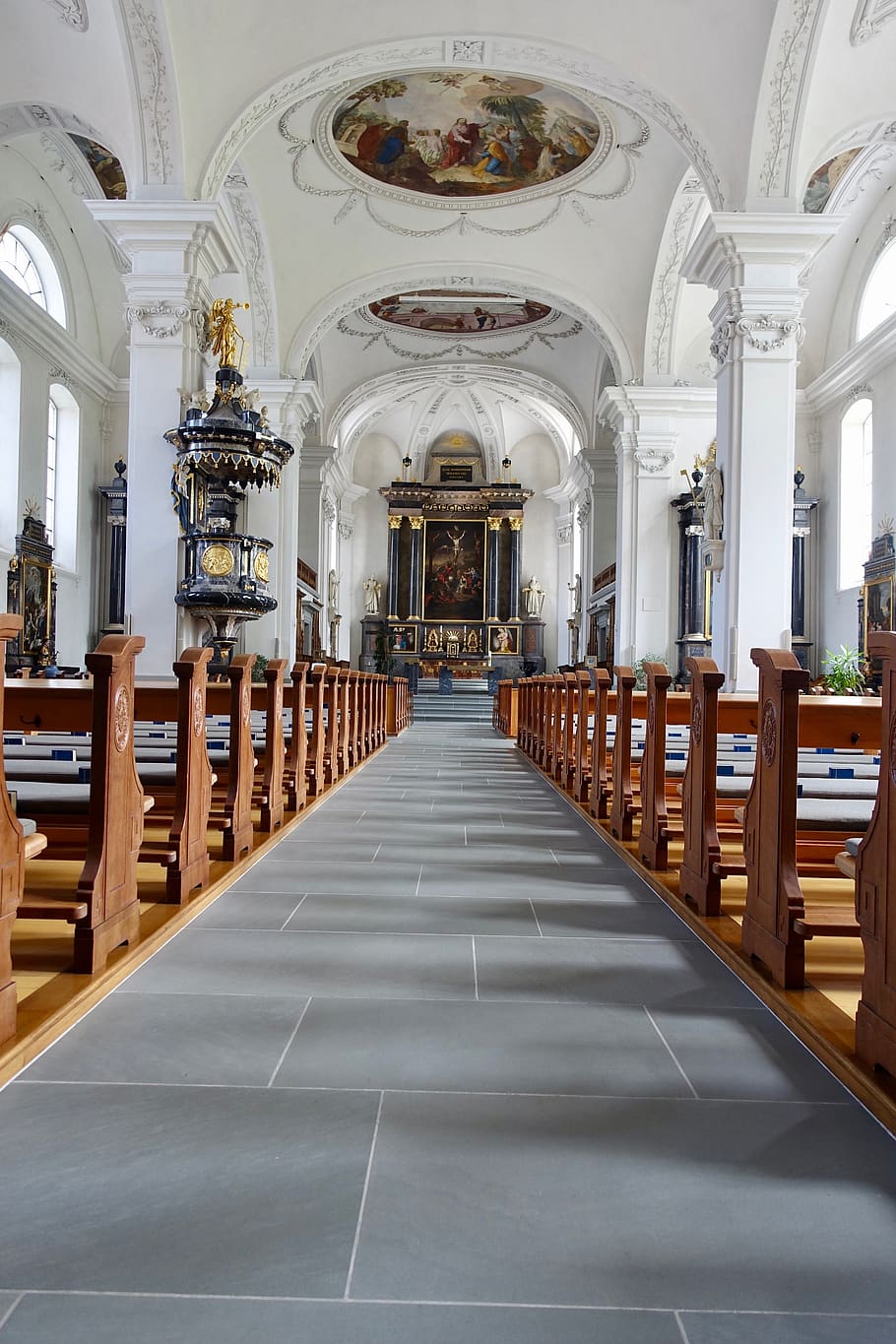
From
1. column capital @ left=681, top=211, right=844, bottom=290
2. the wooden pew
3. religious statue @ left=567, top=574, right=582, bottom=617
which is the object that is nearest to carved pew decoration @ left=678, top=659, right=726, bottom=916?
the wooden pew

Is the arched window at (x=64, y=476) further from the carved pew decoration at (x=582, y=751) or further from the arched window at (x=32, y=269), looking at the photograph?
the carved pew decoration at (x=582, y=751)

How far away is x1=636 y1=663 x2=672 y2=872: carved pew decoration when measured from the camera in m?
4.33

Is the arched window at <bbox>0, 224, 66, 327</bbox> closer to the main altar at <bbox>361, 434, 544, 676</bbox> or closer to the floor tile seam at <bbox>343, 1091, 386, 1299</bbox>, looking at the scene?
the main altar at <bbox>361, 434, 544, 676</bbox>

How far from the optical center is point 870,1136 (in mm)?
1852

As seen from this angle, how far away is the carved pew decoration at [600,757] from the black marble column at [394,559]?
21.2 m

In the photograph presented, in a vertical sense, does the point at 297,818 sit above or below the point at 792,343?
below

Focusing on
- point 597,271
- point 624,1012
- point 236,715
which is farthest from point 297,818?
point 597,271

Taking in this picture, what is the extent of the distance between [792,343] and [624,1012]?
8595 mm

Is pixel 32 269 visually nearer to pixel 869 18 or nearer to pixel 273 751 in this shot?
pixel 869 18

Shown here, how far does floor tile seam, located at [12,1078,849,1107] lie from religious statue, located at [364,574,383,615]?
2548cm

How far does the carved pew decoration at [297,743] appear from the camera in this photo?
5.88 m

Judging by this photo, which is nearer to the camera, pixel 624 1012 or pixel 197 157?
pixel 624 1012

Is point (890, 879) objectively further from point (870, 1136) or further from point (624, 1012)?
point (624, 1012)

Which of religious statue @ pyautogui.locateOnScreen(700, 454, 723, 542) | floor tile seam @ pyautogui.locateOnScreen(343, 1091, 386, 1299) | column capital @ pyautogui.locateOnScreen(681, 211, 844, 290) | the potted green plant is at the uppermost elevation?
column capital @ pyautogui.locateOnScreen(681, 211, 844, 290)
